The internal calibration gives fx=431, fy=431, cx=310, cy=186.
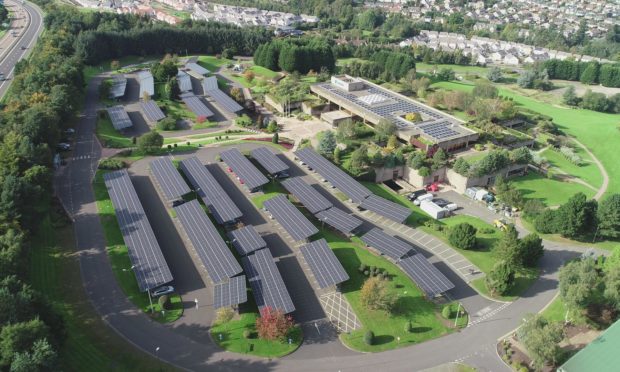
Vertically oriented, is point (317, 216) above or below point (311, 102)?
below

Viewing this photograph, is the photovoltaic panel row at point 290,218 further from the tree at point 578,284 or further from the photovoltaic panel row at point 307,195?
the tree at point 578,284

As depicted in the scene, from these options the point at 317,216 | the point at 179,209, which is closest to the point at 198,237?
the point at 179,209

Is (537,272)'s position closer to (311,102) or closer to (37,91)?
(311,102)

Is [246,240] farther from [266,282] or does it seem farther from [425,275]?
[425,275]

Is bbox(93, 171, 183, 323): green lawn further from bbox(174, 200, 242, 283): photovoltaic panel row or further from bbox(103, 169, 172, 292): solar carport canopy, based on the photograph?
bbox(174, 200, 242, 283): photovoltaic panel row

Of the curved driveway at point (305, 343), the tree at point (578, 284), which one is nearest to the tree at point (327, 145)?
the curved driveway at point (305, 343)
